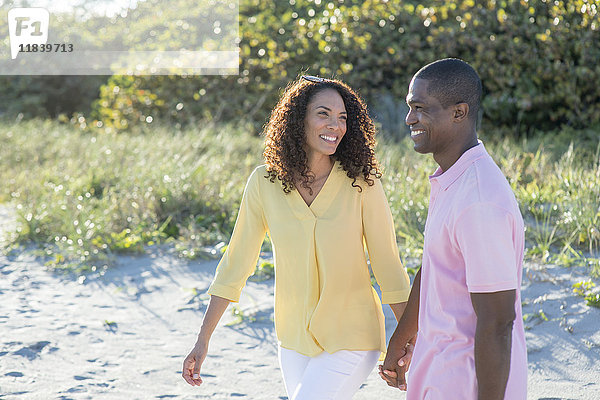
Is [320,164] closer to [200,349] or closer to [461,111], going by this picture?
[200,349]

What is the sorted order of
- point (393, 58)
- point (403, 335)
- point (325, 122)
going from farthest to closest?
1. point (393, 58)
2. point (325, 122)
3. point (403, 335)

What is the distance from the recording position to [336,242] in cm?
263

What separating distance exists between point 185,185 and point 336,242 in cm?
446

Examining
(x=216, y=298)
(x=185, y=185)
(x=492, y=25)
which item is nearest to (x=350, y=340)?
(x=216, y=298)

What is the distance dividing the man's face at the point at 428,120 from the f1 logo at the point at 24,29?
1482 cm

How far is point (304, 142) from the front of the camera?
2822 mm

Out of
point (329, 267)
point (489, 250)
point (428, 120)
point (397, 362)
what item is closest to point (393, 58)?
point (329, 267)

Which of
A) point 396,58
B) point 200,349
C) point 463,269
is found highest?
point 396,58

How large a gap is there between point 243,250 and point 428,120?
41.9 inches

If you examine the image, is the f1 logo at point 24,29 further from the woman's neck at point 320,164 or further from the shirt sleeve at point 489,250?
the shirt sleeve at point 489,250

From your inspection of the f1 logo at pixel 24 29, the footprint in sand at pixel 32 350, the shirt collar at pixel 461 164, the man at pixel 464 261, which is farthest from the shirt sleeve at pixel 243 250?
the f1 logo at pixel 24 29

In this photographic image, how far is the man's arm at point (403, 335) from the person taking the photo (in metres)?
2.35

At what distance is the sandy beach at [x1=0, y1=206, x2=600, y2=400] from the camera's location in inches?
152

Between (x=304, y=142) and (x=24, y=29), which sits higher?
(x=24, y=29)
